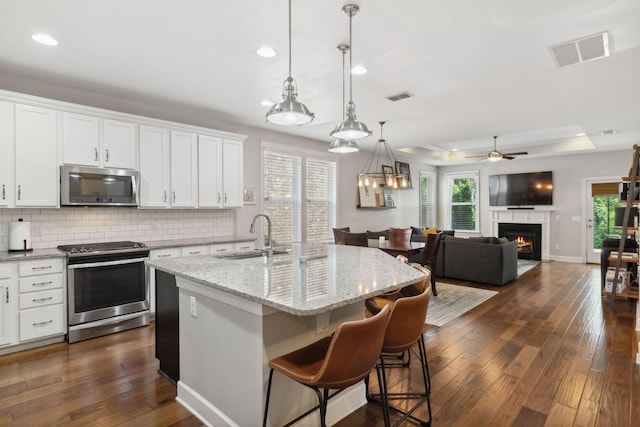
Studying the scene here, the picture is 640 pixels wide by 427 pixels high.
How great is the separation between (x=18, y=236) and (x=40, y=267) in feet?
1.48

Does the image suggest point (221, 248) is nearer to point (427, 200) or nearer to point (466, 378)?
point (466, 378)

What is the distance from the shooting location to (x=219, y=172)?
4891 mm

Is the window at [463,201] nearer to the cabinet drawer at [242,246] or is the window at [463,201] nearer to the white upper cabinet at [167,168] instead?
the cabinet drawer at [242,246]

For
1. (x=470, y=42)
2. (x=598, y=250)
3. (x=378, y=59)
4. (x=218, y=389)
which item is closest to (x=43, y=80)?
(x=378, y=59)

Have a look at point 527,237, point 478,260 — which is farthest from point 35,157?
point 527,237

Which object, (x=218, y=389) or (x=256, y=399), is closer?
(x=256, y=399)

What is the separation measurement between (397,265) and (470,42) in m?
1.87

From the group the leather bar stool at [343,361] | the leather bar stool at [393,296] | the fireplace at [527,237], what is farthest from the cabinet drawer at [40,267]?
the fireplace at [527,237]

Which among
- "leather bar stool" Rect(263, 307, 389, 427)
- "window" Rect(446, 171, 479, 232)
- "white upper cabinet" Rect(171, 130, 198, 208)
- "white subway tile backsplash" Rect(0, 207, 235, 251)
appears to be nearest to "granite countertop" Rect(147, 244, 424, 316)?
"leather bar stool" Rect(263, 307, 389, 427)

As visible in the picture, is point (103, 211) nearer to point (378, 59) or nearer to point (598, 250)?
point (378, 59)

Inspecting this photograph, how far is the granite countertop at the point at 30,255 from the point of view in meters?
3.12

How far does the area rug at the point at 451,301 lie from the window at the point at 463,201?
16.5 ft

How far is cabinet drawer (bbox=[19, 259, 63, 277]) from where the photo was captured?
126 inches

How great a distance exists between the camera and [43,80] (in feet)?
12.0
